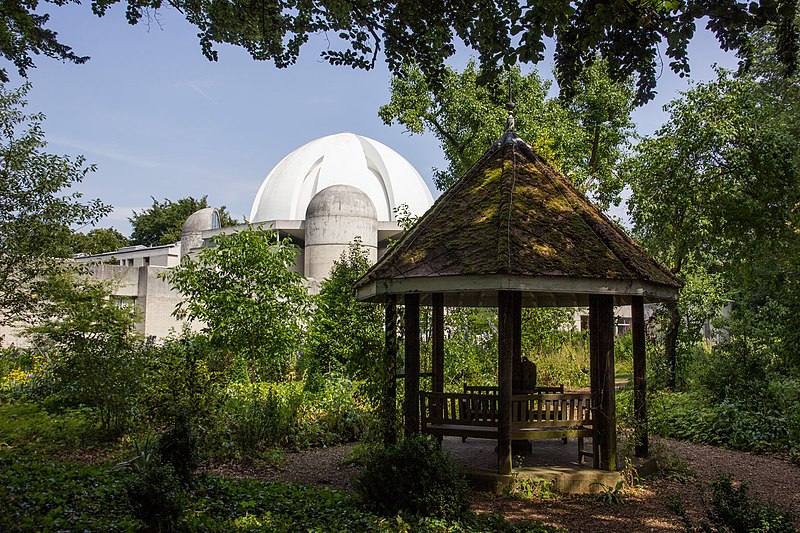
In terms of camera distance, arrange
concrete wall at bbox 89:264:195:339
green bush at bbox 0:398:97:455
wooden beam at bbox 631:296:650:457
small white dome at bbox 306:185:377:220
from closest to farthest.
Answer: wooden beam at bbox 631:296:650:457
green bush at bbox 0:398:97:455
concrete wall at bbox 89:264:195:339
small white dome at bbox 306:185:377:220

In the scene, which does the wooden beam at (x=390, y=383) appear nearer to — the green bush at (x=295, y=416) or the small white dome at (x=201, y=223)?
the green bush at (x=295, y=416)

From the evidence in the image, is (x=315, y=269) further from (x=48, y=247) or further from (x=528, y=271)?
(x=528, y=271)

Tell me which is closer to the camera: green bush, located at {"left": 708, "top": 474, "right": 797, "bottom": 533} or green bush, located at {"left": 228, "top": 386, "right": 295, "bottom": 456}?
green bush, located at {"left": 708, "top": 474, "right": 797, "bottom": 533}

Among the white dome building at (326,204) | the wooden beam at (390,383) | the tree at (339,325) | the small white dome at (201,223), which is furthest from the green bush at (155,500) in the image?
the small white dome at (201,223)

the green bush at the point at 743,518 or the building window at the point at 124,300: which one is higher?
the building window at the point at 124,300

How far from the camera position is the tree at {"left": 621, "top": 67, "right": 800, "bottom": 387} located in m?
15.3

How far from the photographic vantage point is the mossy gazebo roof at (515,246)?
7547 mm

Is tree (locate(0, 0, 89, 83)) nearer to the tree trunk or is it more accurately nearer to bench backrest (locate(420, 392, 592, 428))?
bench backrest (locate(420, 392, 592, 428))

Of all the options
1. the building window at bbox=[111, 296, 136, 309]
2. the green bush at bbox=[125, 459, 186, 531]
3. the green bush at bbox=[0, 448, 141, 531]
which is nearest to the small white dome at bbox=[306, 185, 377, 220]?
the building window at bbox=[111, 296, 136, 309]

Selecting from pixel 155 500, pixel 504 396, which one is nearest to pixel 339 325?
pixel 504 396

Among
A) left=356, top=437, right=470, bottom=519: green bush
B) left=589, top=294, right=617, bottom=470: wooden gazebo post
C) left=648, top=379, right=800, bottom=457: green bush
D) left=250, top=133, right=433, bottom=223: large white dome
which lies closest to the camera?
left=356, top=437, right=470, bottom=519: green bush

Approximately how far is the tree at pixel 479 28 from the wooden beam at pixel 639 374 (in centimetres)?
405

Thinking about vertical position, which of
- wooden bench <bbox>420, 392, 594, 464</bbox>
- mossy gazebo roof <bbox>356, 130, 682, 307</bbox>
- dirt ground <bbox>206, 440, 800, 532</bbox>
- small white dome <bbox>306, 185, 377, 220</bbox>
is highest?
small white dome <bbox>306, 185, 377, 220</bbox>

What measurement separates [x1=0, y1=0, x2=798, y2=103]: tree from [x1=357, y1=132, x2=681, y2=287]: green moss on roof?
2181 millimetres
